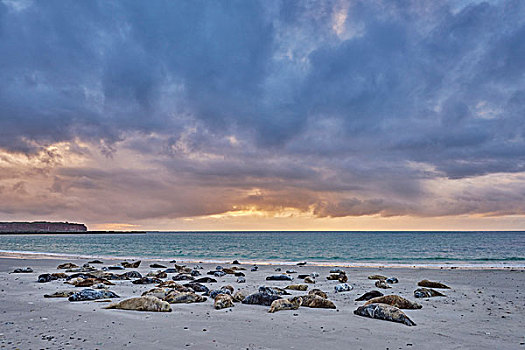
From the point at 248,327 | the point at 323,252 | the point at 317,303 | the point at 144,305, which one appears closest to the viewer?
the point at 248,327

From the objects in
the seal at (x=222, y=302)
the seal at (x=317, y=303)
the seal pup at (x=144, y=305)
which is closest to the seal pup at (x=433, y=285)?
the seal at (x=317, y=303)

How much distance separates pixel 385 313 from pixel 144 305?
5.58 meters

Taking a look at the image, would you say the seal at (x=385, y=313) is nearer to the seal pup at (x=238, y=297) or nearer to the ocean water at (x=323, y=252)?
the seal pup at (x=238, y=297)

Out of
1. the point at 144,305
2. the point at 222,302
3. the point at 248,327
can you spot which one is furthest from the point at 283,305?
the point at 144,305

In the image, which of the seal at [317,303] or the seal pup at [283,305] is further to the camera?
the seal at [317,303]

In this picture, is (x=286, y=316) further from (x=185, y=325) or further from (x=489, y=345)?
(x=489, y=345)

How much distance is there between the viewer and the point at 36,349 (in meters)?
5.75

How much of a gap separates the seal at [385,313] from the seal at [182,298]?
430 cm

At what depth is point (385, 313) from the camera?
8305 mm

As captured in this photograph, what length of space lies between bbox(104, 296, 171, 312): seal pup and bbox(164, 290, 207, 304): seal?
1178 millimetres

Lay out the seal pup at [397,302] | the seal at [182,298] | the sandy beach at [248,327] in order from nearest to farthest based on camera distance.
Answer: the sandy beach at [248,327], the seal pup at [397,302], the seal at [182,298]

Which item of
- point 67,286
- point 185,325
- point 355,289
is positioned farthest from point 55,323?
point 355,289

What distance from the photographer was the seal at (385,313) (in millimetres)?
8023

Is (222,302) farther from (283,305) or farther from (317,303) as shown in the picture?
(317,303)
